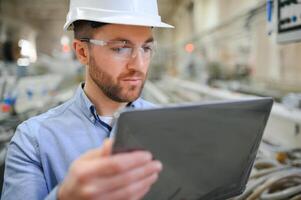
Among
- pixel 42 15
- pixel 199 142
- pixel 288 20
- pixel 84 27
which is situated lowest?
pixel 199 142

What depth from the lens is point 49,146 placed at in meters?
0.86

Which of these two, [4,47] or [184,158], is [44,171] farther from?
[4,47]

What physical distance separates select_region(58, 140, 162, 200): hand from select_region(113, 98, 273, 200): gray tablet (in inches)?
1.0

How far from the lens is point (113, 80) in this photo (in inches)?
35.3

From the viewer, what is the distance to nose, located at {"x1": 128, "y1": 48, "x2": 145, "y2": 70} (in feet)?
2.87

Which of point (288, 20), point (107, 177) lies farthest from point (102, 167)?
point (288, 20)

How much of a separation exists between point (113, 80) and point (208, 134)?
0.36 metres

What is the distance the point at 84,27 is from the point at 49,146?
35 cm

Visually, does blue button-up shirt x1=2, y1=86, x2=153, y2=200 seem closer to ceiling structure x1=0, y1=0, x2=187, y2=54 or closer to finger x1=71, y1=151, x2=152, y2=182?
finger x1=71, y1=151, x2=152, y2=182

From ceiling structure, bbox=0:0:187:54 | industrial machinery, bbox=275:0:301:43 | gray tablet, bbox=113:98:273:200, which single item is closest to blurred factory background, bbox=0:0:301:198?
industrial machinery, bbox=275:0:301:43

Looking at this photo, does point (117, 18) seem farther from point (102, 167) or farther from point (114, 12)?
point (102, 167)

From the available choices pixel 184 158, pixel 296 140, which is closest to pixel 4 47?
pixel 296 140

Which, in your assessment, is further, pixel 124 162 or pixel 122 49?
pixel 122 49

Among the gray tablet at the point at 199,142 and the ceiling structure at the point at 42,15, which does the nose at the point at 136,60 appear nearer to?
the gray tablet at the point at 199,142
